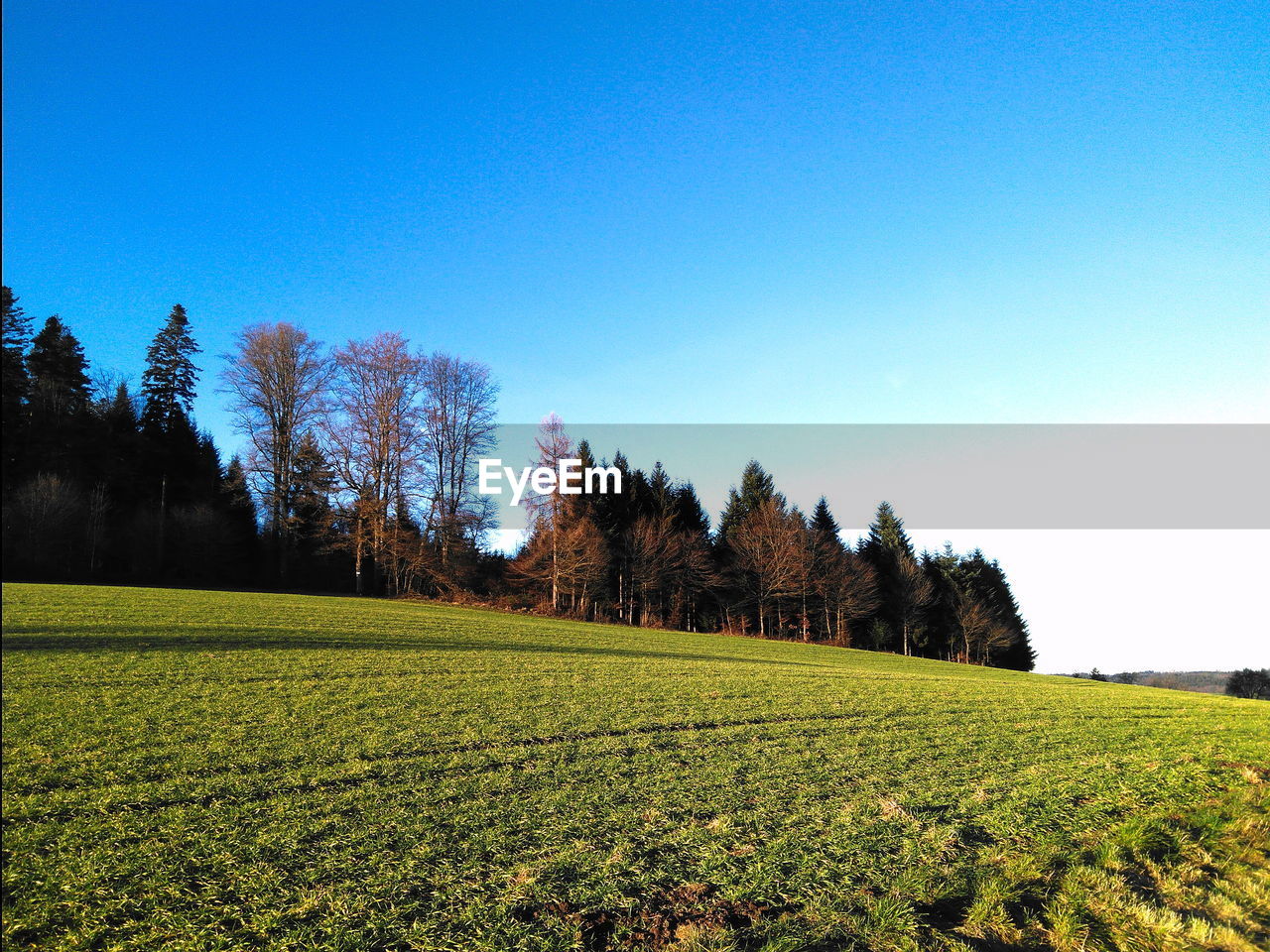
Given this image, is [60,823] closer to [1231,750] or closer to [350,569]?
[1231,750]

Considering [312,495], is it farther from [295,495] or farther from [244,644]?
[244,644]

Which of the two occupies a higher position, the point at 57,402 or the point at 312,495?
the point at 57,402

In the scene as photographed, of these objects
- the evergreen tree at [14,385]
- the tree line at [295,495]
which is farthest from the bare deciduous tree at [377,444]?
the evergreen tree at [14,385]

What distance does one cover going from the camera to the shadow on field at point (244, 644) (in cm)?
1196

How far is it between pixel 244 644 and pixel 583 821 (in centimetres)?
1180

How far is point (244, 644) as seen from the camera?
1378 cm

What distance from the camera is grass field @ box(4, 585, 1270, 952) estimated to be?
12.1 feet

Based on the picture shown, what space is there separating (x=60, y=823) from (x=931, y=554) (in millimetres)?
69098

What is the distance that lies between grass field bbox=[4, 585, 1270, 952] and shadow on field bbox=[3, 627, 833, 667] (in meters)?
1.10

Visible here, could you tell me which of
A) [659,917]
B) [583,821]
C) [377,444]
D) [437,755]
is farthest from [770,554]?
[659,917]

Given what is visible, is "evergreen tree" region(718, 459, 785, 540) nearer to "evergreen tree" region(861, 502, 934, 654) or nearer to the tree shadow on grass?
"evergreen tree" region(861, 502, 934, 654)

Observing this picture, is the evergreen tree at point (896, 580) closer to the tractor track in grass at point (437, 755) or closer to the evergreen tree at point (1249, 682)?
the evergreen tree at point (1249, 682)

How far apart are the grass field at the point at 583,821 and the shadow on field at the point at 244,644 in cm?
110

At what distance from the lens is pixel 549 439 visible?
3828 cm
